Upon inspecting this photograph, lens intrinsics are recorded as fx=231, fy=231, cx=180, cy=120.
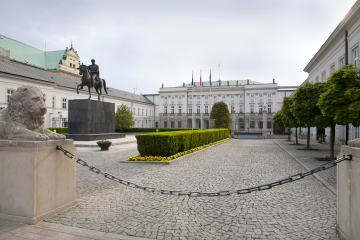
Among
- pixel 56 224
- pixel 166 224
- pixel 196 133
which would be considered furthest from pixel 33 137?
pixel 196 133

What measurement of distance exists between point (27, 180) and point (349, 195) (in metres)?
4.98

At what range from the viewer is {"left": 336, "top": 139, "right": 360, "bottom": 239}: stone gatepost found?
9.80 ft

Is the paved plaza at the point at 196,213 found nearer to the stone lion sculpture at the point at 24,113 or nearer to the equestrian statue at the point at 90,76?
the stone lion sculpture at the point at 24,113

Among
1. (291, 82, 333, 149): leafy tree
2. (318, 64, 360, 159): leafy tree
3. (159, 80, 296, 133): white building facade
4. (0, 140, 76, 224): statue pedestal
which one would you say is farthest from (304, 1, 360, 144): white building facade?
(159, 80, 296, 133): white building facade

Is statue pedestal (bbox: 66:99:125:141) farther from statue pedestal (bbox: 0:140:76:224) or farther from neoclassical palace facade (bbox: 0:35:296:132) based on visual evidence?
neoclassical palace facade (bbox: 0:35:296:132)

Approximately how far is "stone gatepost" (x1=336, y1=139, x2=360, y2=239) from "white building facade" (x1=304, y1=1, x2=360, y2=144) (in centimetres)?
1746

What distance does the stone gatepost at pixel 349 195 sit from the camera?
9.80 feet

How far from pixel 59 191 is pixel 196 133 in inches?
513

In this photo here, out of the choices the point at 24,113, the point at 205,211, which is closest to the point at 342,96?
the point at 205,211

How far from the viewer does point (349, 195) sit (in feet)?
10.4

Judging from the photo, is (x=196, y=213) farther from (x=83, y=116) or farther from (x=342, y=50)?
(x=342, y=50)

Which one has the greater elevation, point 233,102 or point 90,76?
point 233,102

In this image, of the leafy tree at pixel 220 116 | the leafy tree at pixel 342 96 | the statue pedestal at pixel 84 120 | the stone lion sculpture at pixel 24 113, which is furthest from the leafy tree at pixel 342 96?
the leafy tree at pixel 220 116

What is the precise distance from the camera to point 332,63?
22.8 metres
